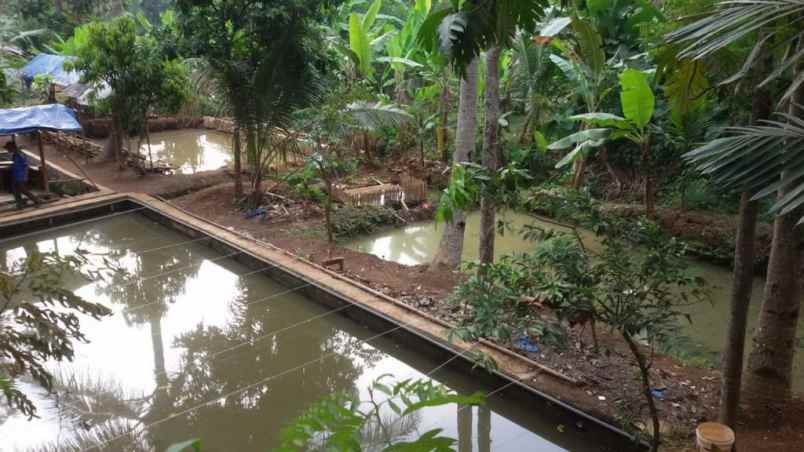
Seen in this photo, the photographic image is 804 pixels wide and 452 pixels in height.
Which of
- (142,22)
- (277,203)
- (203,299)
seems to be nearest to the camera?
(203,299)

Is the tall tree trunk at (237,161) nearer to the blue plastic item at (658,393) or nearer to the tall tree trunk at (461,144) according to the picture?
the tall tree trunk at (461,144)

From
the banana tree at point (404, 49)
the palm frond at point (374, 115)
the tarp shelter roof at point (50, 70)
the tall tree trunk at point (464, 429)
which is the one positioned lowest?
the tall tree trunk at point (464, 429)

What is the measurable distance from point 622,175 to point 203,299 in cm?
847

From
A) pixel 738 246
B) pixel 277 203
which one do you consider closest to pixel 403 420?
pixel 738 246

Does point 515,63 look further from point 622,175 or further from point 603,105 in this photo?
point 622,175

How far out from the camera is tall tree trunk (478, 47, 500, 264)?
5945mm

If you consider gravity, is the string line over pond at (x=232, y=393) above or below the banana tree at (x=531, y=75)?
below

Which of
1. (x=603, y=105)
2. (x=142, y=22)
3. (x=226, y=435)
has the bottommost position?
(x=226, y=435)

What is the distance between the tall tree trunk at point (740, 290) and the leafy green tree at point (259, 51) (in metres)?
7.11

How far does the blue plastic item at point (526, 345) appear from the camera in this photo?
5.65m

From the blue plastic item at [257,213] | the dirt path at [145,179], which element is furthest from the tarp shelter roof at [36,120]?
the blue plastic item at [257,213]

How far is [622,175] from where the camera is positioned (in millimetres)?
→ 12367

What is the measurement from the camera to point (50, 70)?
15445 mm

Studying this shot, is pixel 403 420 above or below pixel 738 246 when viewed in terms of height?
below
